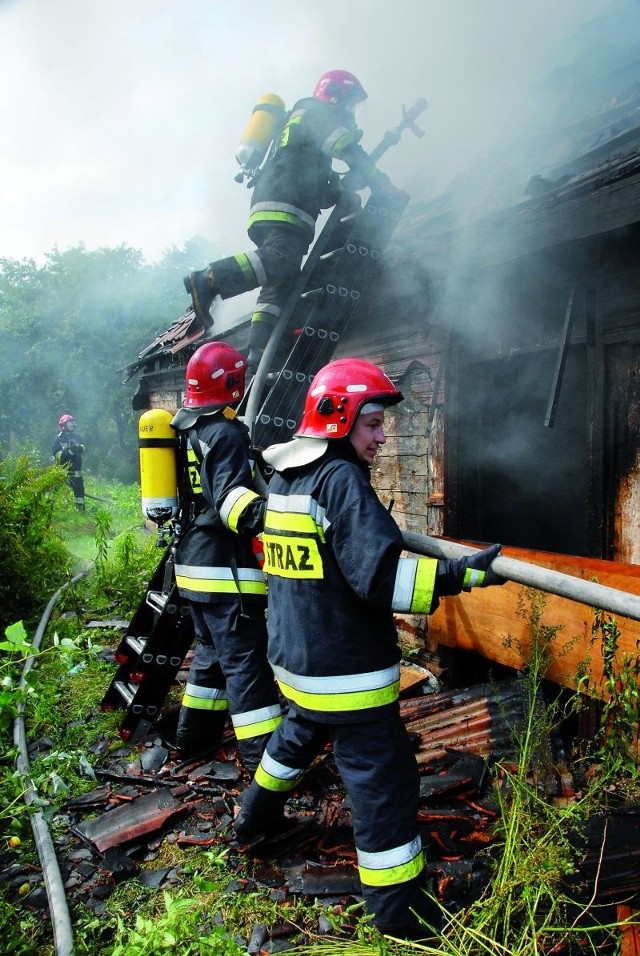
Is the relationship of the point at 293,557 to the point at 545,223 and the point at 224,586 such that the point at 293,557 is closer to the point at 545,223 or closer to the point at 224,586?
Answer: the point at 224,586

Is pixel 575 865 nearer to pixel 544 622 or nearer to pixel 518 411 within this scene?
pixel 544 622

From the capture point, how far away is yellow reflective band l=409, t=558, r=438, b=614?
2.21 meters

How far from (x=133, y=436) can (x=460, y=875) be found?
96.9ft

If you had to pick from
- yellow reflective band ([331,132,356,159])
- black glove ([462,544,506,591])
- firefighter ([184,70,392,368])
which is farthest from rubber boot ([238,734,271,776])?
yellow reflective band ([331,132,356,159])

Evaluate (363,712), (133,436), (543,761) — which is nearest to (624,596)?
(363,712)

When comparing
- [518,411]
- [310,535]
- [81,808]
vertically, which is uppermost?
[518,411]

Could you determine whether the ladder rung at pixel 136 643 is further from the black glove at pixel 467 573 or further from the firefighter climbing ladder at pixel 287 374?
the black glove at pixel 467 573

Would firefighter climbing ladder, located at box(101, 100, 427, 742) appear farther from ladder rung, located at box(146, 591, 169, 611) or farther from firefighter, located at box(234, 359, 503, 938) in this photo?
firefighter, located at box(234, 359, 503, 938)

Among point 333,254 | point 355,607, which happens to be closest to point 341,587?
point 355,607

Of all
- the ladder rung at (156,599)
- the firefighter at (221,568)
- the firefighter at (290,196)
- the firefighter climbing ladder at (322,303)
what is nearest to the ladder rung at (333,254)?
the firefighter climbing ladder at (322,303)

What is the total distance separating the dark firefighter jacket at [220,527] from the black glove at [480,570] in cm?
125

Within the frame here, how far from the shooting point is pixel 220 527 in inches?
140

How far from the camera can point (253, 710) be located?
327 cm

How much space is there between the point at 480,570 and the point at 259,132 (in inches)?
159
